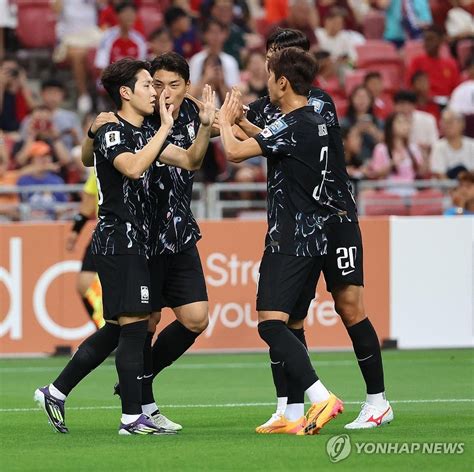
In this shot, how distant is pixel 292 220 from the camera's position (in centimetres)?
822

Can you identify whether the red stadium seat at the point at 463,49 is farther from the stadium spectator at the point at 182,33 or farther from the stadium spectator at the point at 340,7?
the stadium spectator at the point at 182,33

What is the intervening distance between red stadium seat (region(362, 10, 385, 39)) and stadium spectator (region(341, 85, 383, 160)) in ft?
11.9

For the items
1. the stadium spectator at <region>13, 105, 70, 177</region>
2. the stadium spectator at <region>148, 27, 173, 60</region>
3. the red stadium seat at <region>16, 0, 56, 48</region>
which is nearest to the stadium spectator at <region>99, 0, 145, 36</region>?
the red stadium seat at <region>16, 0, 56, 48</region>

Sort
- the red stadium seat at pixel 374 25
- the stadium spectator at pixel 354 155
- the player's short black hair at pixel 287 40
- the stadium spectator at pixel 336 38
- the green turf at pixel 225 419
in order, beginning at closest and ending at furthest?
the green turf at pixel 225 419
the player's short black hair at pixel 287 40
the stadium spectator at pixel 354 155
the stadium spectator at pixel 336 38
the red stadium seat at pixel 374 25

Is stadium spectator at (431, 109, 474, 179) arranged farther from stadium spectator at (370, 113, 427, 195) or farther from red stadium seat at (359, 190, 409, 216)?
red stadium seat at (359, 190, 409, 216)

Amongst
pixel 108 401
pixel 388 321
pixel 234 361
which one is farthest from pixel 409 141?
pixel 108 401

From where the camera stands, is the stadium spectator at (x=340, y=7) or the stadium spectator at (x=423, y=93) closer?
the stadium spectator at (x=423, y=93)

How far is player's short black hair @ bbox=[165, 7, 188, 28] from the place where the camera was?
20013 millimetres

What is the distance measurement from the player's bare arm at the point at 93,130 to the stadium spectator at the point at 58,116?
30.8 ft

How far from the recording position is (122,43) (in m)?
19.2

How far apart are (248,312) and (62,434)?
6103mm

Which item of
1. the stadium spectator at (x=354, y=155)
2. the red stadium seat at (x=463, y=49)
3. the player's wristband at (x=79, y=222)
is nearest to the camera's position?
the player's wristband at (x=79, y=222)

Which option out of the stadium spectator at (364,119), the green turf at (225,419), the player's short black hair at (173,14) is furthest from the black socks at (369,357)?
the player's short black hair at (173,14)

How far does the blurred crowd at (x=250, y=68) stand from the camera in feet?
56.7
